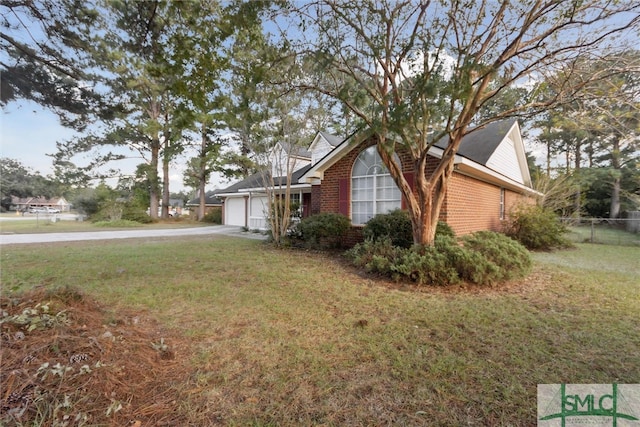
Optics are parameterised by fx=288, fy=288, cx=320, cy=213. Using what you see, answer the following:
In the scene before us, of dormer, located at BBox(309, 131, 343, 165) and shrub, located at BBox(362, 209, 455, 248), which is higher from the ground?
dormer, located at BBox(309, 131, 343, 165)

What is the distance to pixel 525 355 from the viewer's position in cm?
291

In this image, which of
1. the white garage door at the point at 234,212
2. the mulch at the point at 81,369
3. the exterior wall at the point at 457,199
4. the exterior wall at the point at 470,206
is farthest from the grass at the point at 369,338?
the white garage door at the point at 234,212

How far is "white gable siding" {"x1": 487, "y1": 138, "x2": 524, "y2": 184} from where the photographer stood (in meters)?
12.0

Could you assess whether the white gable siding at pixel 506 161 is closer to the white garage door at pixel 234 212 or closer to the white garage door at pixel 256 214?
the white garage door at pixel 256 214

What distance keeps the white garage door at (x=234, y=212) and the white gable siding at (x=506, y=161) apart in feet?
50.5

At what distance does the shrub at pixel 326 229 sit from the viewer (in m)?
9.59

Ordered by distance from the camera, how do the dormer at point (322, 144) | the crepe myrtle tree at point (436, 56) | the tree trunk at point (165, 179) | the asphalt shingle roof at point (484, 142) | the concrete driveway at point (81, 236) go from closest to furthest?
the crepe myrtle tree at point (436, 56) < the asphalt shingle roof at point (484, 142) < the concrete driveway at point (81, 236) < the dormer at point (322, 144) < the tree trunk at point (165, 179)

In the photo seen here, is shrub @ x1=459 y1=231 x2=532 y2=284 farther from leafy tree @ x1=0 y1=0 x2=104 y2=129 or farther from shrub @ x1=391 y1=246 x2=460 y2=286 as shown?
leafy tree @ x1=0 y1=0 x2=104 y2=129

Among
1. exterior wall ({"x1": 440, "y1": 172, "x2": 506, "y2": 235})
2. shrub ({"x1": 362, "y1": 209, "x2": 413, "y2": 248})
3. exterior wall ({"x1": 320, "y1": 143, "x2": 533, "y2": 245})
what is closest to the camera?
shrub ({"x1": 362, "y1": 209, "x2": 413, "y2": 248})

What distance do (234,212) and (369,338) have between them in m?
19.7

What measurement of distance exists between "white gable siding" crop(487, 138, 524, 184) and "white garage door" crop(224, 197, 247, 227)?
15.4 meters

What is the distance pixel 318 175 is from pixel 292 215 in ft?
12.5

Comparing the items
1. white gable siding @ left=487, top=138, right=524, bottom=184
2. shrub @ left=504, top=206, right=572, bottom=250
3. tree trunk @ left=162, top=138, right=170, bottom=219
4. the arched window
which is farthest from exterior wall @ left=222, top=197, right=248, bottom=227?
shrub @ left=504, top=206, right=572, bottom=250

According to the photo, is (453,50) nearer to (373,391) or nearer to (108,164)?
(373,391)
